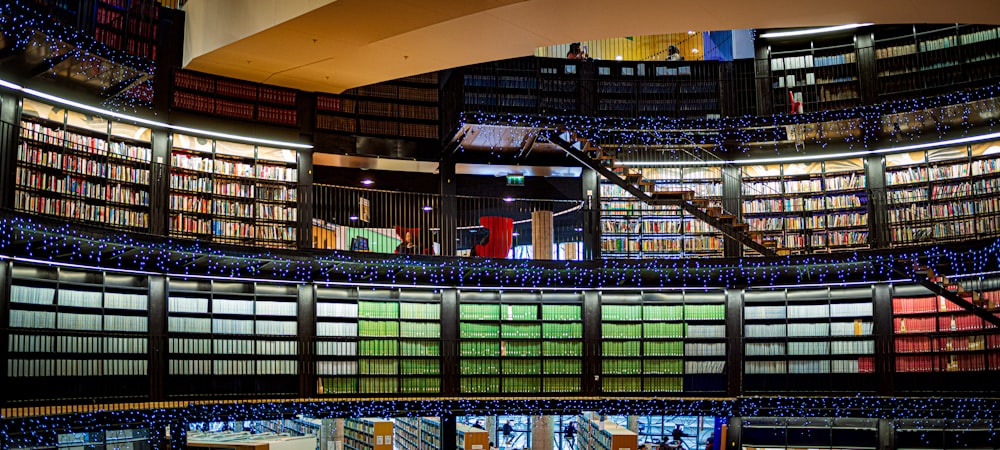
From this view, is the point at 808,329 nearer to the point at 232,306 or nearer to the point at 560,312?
the point at 560,312

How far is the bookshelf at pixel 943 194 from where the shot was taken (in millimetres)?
11781

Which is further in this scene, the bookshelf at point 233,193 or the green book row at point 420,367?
the green book row at point 420,367

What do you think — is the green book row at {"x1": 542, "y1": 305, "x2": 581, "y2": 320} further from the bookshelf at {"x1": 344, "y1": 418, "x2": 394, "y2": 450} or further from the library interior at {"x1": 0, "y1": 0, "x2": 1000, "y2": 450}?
the bookshelf at {"x1": 344, "y1": 418, "x2": 394, "y2": 450}

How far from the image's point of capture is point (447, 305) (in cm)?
1304

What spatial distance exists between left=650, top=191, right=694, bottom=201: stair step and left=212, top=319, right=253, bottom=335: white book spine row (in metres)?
A: 5.21

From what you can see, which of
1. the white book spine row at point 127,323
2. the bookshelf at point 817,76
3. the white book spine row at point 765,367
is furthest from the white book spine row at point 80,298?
the bookshelf at point 817,76

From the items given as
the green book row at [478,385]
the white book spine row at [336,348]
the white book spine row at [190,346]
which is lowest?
the green book row at [478,385]

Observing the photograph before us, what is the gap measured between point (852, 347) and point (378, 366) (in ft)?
19.5

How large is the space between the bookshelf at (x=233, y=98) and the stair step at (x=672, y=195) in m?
4.60

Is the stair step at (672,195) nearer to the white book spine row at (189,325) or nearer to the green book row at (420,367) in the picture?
the green book row at (420,367)

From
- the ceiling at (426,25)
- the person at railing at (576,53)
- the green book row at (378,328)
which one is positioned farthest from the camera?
the person at railing at (576,53)

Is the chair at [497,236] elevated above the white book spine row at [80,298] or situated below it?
above

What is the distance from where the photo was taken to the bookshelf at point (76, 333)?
31.9ft

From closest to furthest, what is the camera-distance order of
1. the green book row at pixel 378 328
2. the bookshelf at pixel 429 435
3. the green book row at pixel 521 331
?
1. the bookshelf at pixel 429 435
2. the green book row at pixel 378 328
3. the green book row at pixel 521 331
